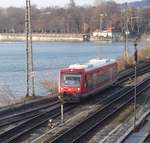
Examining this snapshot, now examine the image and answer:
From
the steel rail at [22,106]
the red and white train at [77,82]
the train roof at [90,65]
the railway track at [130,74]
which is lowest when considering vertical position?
the railway track at [130,74]

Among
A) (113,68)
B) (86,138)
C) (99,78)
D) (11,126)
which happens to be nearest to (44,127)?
(11,126)

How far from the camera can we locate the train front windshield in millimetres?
33031

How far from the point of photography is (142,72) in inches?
2173

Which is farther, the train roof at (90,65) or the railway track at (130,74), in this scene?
the railway track at (130,74)

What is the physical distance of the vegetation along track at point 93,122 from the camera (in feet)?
76.1

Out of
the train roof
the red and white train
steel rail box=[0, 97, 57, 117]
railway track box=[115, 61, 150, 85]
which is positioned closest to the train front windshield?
the red and white train

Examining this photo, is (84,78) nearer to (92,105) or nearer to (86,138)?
(92,105)

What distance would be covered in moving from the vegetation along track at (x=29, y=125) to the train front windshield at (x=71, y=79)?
56.3 inches

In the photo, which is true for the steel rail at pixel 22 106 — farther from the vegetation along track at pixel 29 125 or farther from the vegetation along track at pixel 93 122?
the vegetation along track at pixel 93 122

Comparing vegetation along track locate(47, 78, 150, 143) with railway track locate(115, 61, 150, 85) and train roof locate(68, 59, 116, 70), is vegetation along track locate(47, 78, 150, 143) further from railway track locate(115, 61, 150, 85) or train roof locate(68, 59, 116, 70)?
railway track locate(115, 61, 150, 85)

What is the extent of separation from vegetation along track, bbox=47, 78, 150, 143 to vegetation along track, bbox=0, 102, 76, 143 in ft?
5.93

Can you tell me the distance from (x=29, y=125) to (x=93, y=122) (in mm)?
3146

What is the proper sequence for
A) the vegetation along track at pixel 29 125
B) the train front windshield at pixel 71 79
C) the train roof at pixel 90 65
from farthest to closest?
1. the train roof at pixel 90 65
2. the train front windshield at pixel 71 79
3. the vegetation along track at pixel 29 125

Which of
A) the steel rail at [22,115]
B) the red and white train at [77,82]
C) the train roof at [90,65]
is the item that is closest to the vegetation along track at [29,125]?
the steel rail at [22,115]
